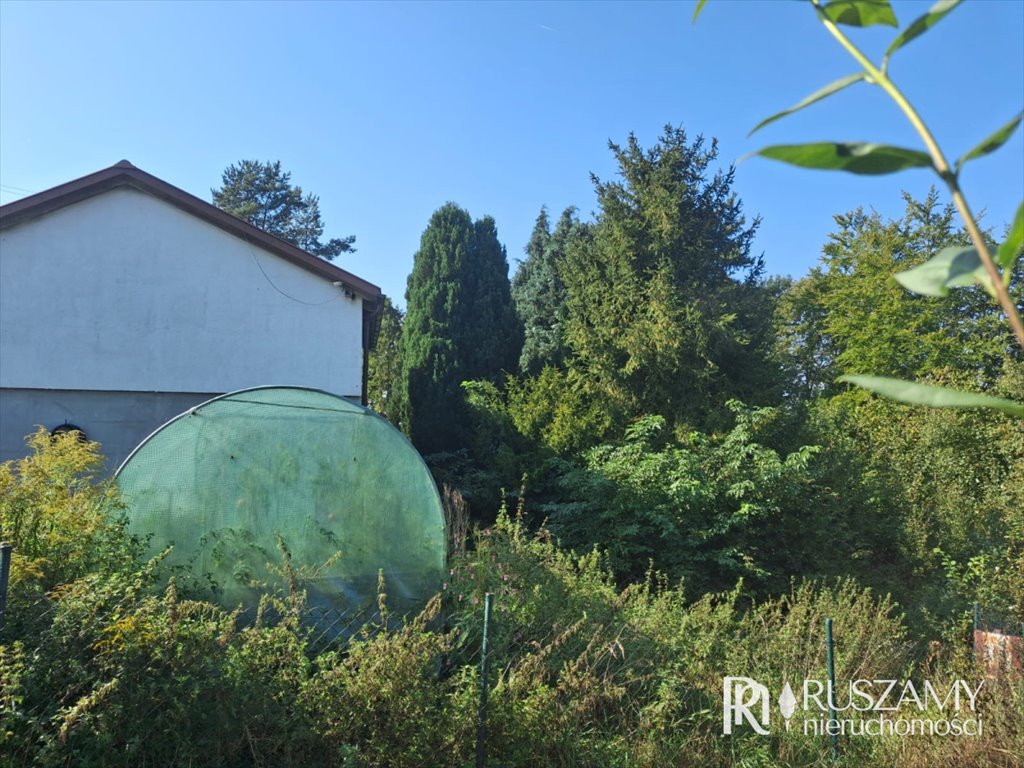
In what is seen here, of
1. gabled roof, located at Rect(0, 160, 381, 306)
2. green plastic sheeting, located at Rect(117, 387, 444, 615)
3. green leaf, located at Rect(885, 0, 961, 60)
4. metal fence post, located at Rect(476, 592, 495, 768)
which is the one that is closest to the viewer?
green leaf, located at Rect(885, 0, 961, 60)

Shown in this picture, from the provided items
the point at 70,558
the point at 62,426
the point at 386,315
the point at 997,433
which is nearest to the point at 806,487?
→ the point at 997,433

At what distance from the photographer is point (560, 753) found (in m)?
4.32

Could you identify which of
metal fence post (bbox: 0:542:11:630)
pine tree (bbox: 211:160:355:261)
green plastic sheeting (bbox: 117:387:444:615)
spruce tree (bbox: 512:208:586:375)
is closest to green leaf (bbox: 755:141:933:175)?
metal fence post (bbox: 0:542:11:630)

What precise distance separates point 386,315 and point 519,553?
65.0ft

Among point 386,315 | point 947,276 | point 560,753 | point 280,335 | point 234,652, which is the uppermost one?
point 386,315

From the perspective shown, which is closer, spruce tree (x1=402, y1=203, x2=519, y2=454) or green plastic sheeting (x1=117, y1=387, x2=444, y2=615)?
green plastic sheeting (x1=117, y1=387, x2=444, y2=615)

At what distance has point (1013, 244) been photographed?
772 mm

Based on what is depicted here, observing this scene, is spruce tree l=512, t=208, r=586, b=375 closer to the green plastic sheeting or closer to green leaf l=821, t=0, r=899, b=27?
the green plastic sheeting

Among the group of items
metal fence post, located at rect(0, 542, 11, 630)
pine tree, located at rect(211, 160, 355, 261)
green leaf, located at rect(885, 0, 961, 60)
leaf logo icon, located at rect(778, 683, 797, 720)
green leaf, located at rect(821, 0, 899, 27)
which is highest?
pine tree, located at rect(211, 160, 355, 261)

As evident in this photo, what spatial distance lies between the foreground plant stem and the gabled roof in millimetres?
11097

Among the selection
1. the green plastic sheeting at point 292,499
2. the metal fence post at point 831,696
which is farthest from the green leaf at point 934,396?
the green plastic sheeting at point 292,499

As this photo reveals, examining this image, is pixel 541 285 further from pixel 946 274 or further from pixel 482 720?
pixel 946 274

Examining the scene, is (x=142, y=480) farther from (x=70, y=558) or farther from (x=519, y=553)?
(x=519, y=553)

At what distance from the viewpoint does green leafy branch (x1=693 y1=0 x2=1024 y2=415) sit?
0.70 meters
